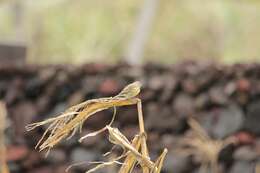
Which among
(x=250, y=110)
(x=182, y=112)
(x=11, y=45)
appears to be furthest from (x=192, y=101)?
(x=11, y=45)

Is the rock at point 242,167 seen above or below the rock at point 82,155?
above

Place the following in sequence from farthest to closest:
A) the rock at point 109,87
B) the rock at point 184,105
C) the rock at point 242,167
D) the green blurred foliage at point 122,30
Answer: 1. the green blurred foliage at point 122,30
2. the rock at point 109,87
3. the rock at point 184,105
4. the rock at point 242,167

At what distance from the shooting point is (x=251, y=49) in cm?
1655

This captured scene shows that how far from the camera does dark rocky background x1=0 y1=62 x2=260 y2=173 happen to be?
10.5 ft

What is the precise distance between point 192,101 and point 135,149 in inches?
115

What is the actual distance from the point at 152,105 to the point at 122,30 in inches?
558

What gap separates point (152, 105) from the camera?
3.54m

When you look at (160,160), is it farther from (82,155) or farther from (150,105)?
(82,155)

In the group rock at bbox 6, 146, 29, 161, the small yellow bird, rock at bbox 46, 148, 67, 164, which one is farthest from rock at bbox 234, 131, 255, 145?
the small yellow bird

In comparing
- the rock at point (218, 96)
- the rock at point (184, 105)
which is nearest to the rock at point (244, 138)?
the rock at point (218, 96)

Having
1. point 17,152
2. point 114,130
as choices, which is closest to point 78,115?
point 114,130

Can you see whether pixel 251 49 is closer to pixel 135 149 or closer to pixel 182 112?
pixel 182 112

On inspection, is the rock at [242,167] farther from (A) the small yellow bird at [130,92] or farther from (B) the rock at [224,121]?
(A) the small yellow bird at [130,92]

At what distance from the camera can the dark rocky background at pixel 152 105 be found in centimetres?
321
